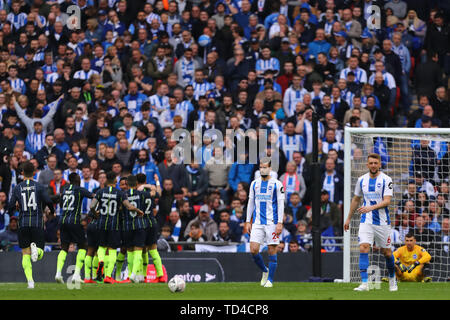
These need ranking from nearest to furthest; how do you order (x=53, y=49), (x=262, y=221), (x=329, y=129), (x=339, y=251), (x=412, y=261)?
(x=262, y=221) < (x=412, y=261) < (x=339, y=251) < (x=329, y=129) < (x=53, y=49)

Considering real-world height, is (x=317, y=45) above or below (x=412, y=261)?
above

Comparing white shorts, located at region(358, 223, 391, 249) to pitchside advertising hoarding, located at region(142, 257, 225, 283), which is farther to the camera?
pitchside advertising hoarding, located at region(142, 257, 225, 283)

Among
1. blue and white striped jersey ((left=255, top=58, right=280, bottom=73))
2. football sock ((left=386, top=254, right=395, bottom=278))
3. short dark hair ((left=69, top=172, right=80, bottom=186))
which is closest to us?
football sock ((left=386, top=254, right=395, bottom=278))

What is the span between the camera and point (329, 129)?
72.9 feet

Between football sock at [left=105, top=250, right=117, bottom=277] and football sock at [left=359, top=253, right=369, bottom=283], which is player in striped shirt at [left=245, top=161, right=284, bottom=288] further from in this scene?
football sock at [left=105, top=250, right=117, bottom=277]

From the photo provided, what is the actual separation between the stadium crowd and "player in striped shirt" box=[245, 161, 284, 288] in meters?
4.62

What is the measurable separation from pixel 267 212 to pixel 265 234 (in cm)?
37

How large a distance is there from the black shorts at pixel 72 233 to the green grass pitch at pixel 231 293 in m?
1.55

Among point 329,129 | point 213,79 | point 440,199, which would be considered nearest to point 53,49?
point 213,79

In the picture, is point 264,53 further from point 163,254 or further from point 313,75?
point 163,254

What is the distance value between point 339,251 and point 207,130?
4.19 meters

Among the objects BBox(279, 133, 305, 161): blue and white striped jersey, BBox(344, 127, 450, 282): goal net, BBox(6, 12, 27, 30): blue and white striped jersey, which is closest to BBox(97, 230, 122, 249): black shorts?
BBox(344, 127, 450, 282): goal net

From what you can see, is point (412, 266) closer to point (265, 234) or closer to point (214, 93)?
point (265, 234)

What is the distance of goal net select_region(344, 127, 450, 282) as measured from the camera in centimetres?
1958
